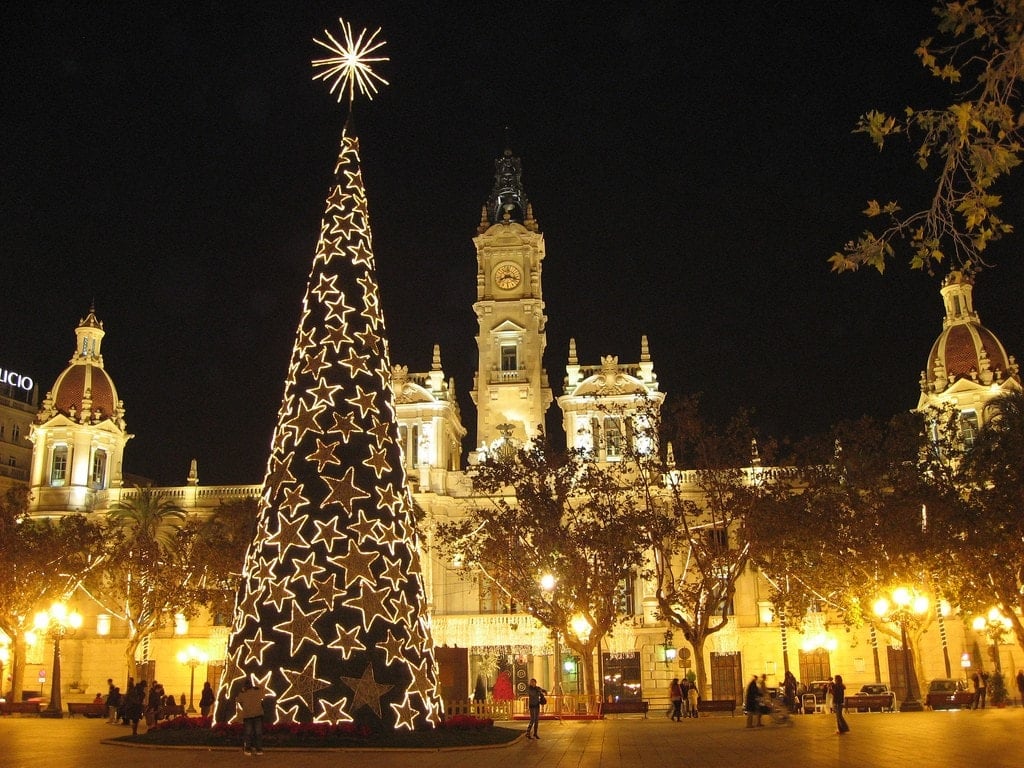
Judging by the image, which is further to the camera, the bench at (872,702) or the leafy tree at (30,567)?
the leafy tree at (30,567)

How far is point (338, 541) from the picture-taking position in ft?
66.9

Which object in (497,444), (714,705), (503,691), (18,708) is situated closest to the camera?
(714,705)

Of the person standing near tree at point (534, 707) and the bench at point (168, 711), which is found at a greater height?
the person standing near tree at point (534, 707)

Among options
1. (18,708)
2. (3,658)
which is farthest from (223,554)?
(3,658)

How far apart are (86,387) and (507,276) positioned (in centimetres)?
2605

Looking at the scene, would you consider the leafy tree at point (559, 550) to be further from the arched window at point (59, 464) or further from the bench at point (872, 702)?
the arched window at point (59, 464)

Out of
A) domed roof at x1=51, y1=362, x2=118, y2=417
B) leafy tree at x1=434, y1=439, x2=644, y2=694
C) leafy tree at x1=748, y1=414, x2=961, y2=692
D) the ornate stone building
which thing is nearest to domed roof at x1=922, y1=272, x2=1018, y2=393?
the ornate stone building

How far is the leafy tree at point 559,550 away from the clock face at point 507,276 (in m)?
20.2

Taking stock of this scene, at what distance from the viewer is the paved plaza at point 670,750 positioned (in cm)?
1734

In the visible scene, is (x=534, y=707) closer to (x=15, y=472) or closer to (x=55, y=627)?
(x=55, y=627)

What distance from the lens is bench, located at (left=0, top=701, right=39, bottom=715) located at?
125 feet

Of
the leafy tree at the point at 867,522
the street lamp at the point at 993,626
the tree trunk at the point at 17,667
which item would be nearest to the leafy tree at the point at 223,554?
the tree trunk at the point at 17,667

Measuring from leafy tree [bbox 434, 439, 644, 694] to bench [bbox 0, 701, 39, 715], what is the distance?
55.3ft

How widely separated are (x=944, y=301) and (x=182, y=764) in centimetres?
4989
